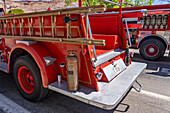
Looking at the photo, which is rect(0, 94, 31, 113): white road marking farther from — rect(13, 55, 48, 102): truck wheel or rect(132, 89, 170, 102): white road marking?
rect(132, 89, 170, 102): white road marking

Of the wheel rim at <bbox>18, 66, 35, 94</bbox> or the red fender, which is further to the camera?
the wheel rim at <bbox>18, 66, 35, 94</bbox>

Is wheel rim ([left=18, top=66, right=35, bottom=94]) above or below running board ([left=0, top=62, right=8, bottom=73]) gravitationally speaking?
below

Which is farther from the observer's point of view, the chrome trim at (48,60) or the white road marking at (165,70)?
the white road marking at (165,70)

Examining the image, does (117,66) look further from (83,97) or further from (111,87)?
(83,97)

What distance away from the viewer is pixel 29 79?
121 inches

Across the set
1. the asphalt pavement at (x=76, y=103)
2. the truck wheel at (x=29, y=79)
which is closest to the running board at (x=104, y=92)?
the truck wheel at (x=29, y=79)

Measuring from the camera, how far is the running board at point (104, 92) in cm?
201

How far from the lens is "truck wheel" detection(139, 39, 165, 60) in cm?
640

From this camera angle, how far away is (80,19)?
217 centimetres

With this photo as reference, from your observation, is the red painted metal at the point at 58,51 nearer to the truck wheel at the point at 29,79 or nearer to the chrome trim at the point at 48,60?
the chrome trim at the point at 48,60

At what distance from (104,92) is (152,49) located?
5260 mm

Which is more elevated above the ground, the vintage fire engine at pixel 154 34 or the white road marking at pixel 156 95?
the vintage fire engine at pixel 154 34

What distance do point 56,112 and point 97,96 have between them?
103 centimetres

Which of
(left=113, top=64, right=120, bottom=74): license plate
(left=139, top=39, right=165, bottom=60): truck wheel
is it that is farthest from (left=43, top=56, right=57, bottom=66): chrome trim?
(left=139, top=39, right=165, bottom=60): truck wheel
